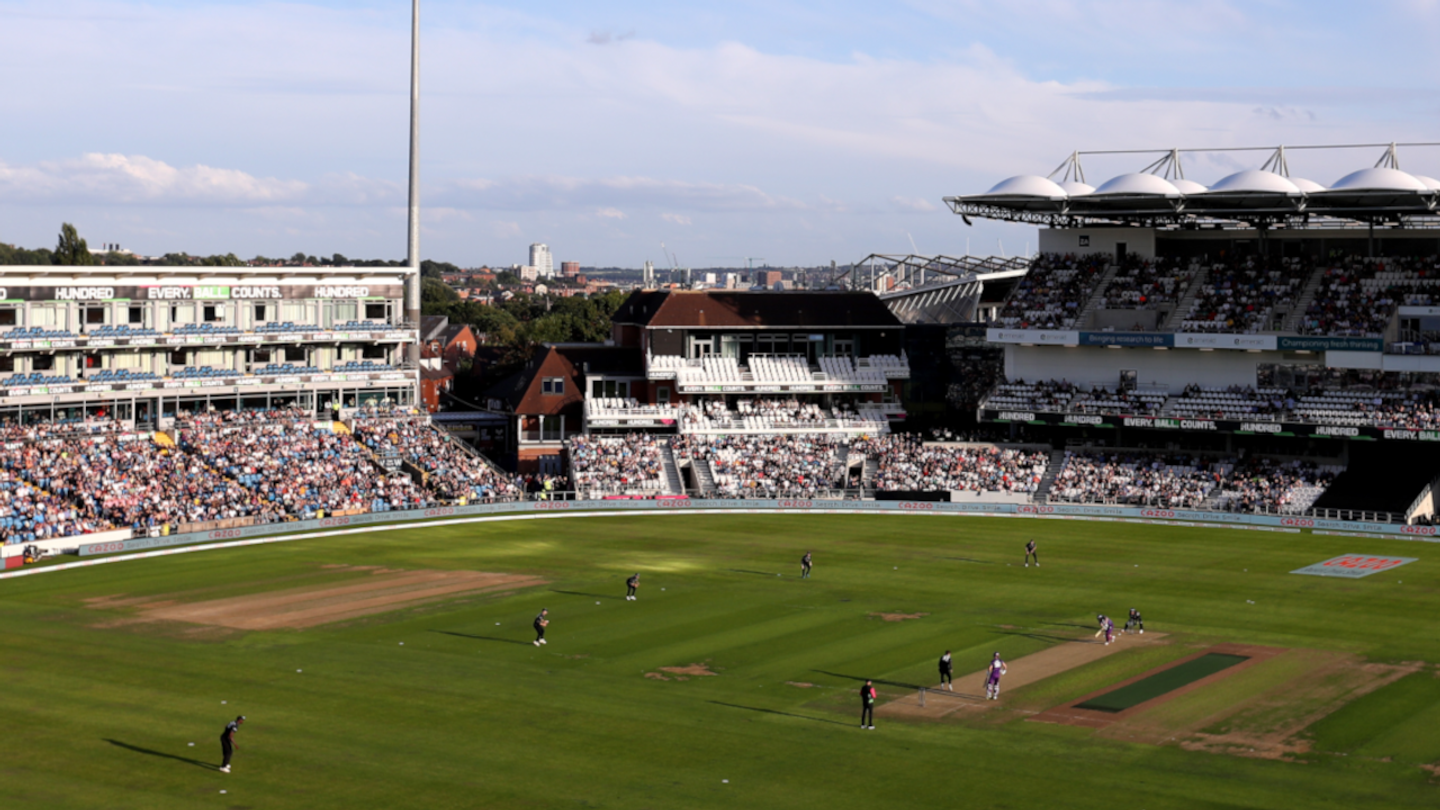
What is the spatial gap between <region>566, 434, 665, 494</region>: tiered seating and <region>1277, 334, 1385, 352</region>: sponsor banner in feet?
107

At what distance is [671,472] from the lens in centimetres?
7888

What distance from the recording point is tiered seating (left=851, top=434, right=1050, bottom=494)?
75562mm

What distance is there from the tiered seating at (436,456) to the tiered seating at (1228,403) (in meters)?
34.7

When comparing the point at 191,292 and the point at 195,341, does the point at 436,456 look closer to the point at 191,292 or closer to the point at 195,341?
the point at 195,341

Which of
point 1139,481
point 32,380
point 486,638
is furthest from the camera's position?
point 1139,481

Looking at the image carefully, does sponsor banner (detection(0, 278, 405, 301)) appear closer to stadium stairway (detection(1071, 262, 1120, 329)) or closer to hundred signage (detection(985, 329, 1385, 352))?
hundred signage (detection(985, 329, 1385, 352))

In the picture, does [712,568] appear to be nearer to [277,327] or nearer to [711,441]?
[711,441]

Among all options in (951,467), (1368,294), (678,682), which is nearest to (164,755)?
(678,682)

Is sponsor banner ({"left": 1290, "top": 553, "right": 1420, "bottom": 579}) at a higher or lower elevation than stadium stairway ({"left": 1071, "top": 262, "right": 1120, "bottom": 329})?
lower

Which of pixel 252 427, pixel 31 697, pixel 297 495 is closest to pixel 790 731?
pixel 31 697

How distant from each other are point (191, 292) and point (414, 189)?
1410 cm

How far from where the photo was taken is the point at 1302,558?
57750mm

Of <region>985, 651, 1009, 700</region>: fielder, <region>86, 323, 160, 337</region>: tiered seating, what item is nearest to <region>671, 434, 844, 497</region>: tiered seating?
<region>86, 323, 160, 337</region>: tiered seating

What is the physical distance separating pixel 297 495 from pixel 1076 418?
131 feet
